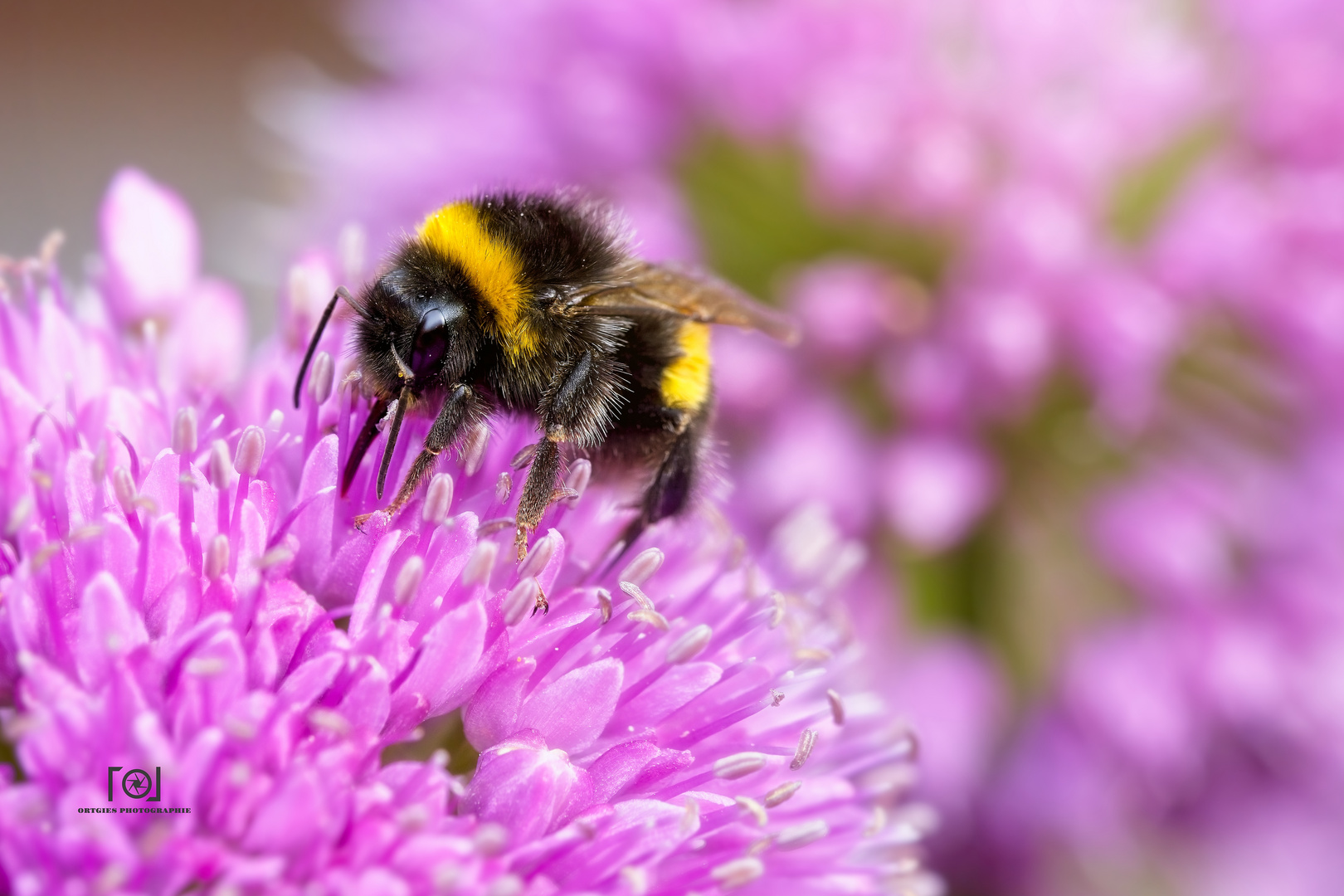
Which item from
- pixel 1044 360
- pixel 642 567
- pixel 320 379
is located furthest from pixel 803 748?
pixel 1044 360

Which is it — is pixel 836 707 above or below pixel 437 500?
below

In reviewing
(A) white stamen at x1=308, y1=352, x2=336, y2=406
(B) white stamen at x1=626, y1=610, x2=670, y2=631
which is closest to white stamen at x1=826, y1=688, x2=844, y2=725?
(B) white stamen at x1=626, y1=610, x2=670, y2=631

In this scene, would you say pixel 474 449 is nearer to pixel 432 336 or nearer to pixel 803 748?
pixel 432 336

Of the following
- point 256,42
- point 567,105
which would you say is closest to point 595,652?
point 567,105

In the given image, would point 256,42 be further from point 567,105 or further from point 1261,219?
point 1261,219

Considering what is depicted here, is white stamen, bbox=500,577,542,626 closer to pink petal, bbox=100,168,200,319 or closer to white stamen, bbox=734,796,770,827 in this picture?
white stamen, bbox=734,796,770,827
